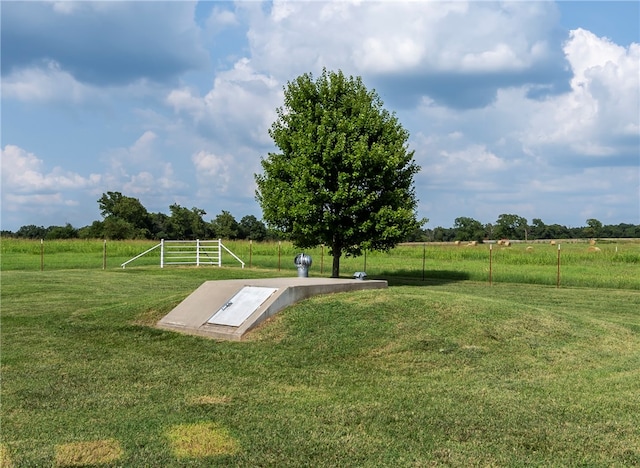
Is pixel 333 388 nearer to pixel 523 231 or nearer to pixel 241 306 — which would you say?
pixel 241 306

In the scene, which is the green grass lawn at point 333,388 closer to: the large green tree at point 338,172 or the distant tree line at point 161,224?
the large green tree at point 338,172

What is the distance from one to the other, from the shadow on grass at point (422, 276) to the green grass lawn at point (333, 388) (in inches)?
624

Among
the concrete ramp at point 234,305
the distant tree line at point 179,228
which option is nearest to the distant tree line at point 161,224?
the distant tree line at point 179,228

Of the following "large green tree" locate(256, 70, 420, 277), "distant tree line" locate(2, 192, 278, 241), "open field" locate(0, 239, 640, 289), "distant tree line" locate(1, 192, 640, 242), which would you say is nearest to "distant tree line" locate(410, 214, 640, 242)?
"distant tree line" locate(1, 192, 640, 242)

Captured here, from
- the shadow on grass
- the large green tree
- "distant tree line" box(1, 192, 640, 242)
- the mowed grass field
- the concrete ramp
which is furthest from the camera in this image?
"distant tree line" box(1, 192, 640, 242)

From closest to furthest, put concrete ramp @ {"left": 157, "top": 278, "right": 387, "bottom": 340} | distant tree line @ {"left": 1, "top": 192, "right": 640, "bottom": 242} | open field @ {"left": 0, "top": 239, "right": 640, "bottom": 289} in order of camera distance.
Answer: concrete ramp @ {"left": 157, "top": 278, "right": 387, "bottom": 340}
open field @ {"left": 0, "top": 239, "right": 640, "bottom": 289}
distant tree line @ {"left": 1, "top": 192, "right": 640, "bottom": 242}

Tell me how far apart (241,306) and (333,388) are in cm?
451

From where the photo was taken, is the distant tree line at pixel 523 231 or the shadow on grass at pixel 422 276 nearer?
the shadow on grass at pixel 422 276

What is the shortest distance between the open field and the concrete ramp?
568 inches

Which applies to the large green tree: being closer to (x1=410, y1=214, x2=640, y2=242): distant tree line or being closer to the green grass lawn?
the green grass lawn

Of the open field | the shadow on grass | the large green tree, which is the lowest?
the shadow on grass

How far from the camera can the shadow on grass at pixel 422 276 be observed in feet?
95.2

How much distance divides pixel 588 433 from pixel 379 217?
16298mm

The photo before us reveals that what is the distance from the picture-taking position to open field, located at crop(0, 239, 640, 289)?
94.4 feet
